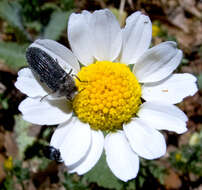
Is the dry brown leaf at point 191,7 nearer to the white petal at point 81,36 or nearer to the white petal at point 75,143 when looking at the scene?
the white petal at point 81,36

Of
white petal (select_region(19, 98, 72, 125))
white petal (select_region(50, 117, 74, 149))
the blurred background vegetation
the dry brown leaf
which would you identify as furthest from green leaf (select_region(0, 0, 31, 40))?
the dry brown leaf

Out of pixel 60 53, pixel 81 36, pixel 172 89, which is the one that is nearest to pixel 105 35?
pixel 81 36

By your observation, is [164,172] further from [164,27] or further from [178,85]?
[164,27]

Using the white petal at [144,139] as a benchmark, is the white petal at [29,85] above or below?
above

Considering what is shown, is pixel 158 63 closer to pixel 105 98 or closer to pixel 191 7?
pixel 105 98

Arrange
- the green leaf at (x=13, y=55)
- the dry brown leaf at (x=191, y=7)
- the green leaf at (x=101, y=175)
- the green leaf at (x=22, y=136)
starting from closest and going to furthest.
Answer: the green leaf at (x=101, y=175), the green leaf at (x=13, y=55), the green leaf at (x=22, y=136), the dry brown leaf at (x=191, y=7)

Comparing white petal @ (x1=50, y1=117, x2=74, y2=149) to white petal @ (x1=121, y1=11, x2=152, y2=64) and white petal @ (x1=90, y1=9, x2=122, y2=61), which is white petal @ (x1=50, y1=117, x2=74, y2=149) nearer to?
white petal @ (x1=90, y1=9, x2=122, y2=61)

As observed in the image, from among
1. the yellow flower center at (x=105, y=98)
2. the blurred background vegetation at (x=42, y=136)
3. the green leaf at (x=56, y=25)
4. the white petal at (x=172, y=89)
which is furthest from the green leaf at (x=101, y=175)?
the green leaf at (x=56, y=25)

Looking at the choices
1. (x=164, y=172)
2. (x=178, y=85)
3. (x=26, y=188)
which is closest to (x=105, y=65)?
(x=178, y=85)
